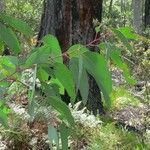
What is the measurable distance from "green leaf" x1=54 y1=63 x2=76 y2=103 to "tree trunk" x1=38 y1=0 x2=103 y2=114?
3844 mm

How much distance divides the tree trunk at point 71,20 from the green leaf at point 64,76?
384cm

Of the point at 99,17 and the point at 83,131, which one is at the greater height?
the point at 99,17

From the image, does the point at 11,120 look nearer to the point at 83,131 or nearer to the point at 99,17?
the point at 83,131

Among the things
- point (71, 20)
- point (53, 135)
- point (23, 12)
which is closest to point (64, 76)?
point (53, 135)

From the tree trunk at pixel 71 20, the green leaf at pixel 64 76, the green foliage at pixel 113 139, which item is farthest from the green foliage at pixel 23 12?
the green leaf at pixel 64 76

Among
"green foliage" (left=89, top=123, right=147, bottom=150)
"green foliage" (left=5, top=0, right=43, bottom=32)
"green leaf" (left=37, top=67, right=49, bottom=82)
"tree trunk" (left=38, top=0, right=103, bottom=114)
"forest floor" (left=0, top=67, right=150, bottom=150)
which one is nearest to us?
"green leaf" (left=37, top=67, right=49, bottom=82)

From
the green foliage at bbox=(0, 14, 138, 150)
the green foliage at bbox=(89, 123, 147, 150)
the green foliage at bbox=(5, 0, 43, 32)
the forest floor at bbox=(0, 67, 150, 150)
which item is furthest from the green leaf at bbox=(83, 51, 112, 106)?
the green foliage at bbox=(5, 0, 43, 32)

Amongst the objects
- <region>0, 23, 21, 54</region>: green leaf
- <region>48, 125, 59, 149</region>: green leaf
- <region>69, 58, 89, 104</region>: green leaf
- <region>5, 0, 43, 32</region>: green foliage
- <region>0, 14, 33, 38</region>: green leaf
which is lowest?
<region>48, 125, 59, 149</region>: green leaf

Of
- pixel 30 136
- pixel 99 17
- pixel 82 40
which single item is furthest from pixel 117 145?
pixel 99 17

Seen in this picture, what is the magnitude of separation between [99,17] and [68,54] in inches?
174

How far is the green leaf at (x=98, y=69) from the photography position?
3.49ft

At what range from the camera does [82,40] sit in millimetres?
5211

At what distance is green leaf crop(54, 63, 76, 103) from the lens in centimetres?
101

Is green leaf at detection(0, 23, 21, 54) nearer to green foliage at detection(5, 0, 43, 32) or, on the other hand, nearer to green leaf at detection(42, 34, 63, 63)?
green leaf at detection(42, 34, 63, 63)
